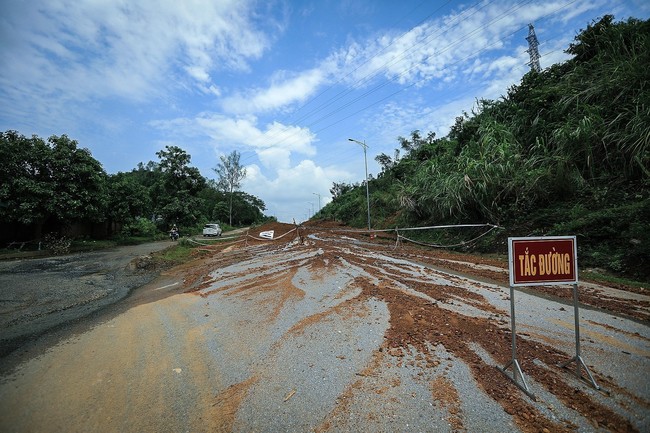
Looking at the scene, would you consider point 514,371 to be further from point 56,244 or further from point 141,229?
point 141,229

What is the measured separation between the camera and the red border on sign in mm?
2841

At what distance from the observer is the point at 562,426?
87.3 inches

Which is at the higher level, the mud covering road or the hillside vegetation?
the hillside vegetation

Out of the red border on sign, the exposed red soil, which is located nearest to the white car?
the exposed red soil

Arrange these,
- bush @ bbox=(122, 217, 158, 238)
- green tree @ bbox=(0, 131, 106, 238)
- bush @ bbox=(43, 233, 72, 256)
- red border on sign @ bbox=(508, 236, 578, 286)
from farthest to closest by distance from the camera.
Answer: bush @ bbox=(122, 217, 158, 238), bush @ bbox=(43, 233, 72, 256), green tree @ bbox=(0, 131, 106, 238), red border on sign @ bbox=(508, 236, 578, 286)

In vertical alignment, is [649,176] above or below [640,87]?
below

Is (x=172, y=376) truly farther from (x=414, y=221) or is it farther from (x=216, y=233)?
(x=216, y=233)

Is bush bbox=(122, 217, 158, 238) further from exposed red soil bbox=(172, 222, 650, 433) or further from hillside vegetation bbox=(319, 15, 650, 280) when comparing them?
hillside vegetation bbox=(319, 15, 650, 280)

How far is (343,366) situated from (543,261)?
2.34m

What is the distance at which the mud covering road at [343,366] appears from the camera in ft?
8.07

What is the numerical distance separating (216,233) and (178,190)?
691 centimetres

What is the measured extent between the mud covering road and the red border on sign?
3.11ft

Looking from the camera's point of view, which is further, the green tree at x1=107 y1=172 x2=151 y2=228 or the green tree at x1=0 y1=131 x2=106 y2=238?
the green tree at x1=107 y1=172 x2=151 y2=228

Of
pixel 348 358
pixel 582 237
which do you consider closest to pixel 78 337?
pixel 348 358
